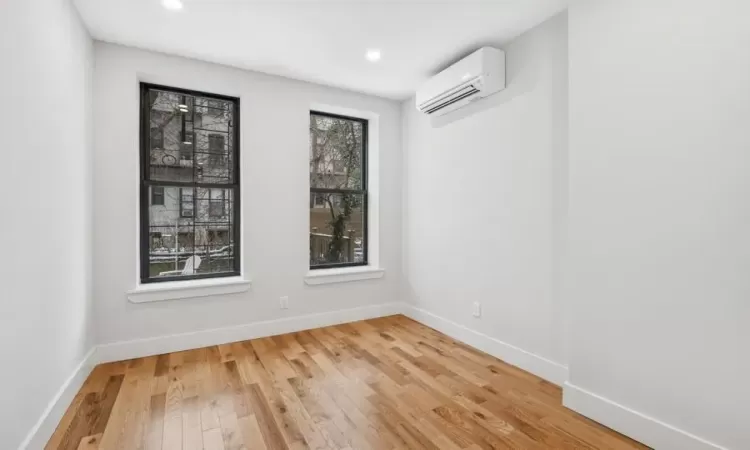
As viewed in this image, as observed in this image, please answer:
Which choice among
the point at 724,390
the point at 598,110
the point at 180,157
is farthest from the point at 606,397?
the point at 180,157

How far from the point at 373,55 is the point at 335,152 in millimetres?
1358

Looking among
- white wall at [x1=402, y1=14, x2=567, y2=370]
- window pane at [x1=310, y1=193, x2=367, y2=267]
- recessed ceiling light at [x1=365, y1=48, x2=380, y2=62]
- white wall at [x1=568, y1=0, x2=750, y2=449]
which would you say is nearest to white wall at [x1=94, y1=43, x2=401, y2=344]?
window pane at [x1=310, y1=193, x2=367, y2=267]

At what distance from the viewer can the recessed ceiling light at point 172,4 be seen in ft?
7.45

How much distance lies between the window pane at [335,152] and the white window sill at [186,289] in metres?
1.37

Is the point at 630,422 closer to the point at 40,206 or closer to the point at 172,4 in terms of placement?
the point at 40,206

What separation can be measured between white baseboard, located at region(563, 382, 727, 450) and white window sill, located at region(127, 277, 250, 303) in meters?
2.79

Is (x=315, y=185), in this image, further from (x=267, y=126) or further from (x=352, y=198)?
(x=267, y=126)

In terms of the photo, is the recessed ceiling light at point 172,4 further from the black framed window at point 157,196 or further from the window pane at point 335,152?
the window pane at point 335,152

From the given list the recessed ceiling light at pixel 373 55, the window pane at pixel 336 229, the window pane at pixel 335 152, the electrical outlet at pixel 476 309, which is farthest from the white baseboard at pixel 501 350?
the recessed ceiling light at pixel 373 55

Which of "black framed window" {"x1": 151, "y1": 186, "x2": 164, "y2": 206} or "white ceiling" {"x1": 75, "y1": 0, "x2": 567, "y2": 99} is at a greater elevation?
"white ceiling" {"x1": 75, "y1": 0, "x2": 567, "y2": 99}

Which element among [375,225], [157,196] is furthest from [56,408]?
[375,225]

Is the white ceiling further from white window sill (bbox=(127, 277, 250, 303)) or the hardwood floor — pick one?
the hardwood floor

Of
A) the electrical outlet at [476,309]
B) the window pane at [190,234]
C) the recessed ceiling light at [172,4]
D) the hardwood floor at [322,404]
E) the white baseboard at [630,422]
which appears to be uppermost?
the recessed ceiling light at [172,4]

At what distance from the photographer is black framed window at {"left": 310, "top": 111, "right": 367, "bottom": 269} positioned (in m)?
3.95
